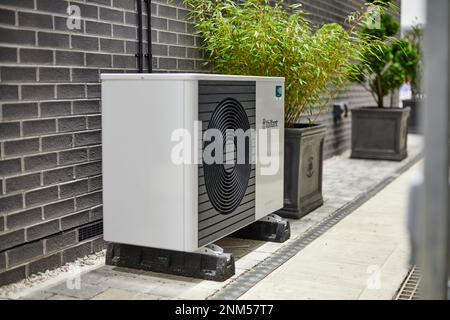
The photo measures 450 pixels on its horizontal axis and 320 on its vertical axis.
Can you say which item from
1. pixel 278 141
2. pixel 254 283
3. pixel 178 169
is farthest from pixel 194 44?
pixel 254 283

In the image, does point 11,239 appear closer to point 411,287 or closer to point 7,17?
point 7,17

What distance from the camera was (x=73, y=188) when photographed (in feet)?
10.8

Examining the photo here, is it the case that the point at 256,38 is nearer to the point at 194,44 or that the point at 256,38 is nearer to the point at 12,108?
the point at 194,44

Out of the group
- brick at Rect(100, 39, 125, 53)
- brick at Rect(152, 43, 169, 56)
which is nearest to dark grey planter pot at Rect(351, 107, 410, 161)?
brick at Rect(152, 43, 169, 56)

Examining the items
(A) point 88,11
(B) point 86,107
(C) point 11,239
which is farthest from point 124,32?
(C) point 11,239

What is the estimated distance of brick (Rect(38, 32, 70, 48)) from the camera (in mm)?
2982

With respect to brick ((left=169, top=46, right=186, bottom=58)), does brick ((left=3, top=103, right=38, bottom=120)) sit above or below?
below

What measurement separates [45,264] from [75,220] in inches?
12.4

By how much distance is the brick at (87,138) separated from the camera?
330 centimetres

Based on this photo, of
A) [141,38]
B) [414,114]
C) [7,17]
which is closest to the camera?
[7,17]

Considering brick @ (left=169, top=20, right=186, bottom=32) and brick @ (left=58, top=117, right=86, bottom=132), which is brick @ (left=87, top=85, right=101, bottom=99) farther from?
brick @ (left=169, top=20, right=186, bottom=32)

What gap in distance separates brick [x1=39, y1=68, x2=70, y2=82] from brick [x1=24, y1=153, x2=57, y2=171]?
383mm

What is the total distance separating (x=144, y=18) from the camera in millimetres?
3812

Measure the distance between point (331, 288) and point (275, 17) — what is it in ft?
6.69
